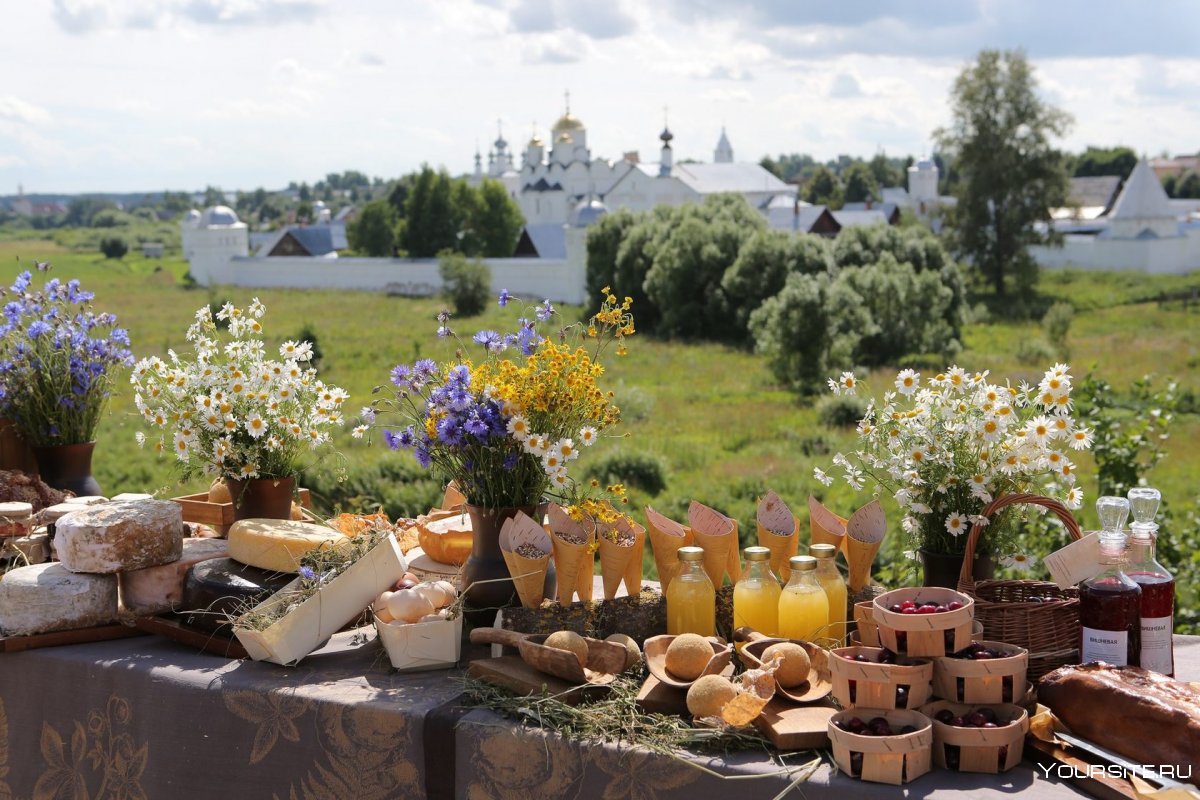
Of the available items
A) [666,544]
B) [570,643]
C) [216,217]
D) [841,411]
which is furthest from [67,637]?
[216,217]

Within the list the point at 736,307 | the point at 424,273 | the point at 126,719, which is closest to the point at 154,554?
the point at 126,719

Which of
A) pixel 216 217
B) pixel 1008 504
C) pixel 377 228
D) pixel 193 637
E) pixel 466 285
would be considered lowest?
pixel 466 285

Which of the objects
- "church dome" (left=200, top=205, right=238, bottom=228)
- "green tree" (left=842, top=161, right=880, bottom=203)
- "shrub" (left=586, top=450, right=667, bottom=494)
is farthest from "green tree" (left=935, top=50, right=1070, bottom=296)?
"green tree" (left=842, top=161, right=880, bottom=203)

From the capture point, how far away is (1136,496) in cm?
218

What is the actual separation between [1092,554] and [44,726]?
2.32 meters

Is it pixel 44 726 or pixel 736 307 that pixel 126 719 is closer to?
pixel 44 726

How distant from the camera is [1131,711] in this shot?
1.96m

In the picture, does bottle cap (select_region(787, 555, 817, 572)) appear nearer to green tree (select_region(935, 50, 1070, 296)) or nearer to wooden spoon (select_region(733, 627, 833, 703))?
wooden spoon (select_region(733, 627, 833, 703))

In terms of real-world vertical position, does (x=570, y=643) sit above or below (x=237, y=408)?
below

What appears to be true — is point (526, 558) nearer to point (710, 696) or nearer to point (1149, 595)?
point (710, 696)

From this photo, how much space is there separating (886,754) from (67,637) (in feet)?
6.27

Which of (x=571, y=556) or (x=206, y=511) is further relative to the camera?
(x=206, y=511)

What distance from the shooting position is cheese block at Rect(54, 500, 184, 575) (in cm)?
273

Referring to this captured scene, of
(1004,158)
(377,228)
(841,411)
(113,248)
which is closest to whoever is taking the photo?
(841,411)
